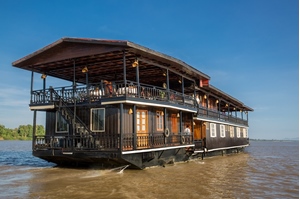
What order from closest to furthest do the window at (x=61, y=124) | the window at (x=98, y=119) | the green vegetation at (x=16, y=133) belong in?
the window at (x=98, y=119) < the window at (x=61, y=124) < the green vegetation at (x=16, y=133)

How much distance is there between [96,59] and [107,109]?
9.58ft

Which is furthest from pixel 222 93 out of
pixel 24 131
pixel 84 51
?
pixel 24 131

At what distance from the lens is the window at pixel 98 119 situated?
52.7ft

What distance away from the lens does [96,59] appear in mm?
16359

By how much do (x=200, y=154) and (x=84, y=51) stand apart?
1206cm

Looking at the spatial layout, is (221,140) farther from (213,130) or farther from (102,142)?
(102,142)

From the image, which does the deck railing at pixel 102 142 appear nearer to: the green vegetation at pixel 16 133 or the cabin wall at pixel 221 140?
the cabin wall at pixel 221 140

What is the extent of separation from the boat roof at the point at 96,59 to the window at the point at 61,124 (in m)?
3.05

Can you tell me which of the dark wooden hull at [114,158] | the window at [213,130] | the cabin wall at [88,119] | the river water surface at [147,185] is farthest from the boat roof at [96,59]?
the river water surface at [147,185]

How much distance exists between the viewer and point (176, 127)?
19703 millimetres

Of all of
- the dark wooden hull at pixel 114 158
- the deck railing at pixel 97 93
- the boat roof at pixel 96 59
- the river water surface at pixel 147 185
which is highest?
the boat roof at pixel 96 59

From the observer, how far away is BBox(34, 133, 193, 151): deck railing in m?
14.0

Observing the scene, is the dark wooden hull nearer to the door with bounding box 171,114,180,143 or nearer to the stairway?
the door with bounding box 171,114,180,143

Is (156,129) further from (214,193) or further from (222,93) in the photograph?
(222,93)
